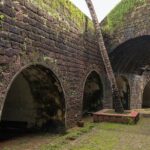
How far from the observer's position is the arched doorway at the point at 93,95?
→ 1142 cm

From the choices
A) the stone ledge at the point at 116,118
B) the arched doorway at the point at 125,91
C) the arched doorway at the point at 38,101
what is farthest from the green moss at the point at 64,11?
the arched doorway at the point at 125,91

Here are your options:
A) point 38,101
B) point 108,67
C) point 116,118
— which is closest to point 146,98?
point 108,67

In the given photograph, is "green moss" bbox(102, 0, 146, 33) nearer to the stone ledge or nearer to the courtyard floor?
the stone ledge

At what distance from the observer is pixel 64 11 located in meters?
7.87

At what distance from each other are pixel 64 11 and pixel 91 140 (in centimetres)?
375

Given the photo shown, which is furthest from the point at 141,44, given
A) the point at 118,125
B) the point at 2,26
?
the point at 2,26

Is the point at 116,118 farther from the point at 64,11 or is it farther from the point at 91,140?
the point at 64,11

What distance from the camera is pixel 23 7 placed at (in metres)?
5.74

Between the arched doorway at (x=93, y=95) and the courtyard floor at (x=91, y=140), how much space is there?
3496 mm

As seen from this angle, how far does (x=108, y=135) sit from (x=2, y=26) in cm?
380

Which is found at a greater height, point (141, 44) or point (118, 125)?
point (141, 44)

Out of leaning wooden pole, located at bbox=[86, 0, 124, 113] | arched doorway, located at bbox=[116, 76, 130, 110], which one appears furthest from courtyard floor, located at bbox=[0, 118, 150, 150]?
arched doorway, located at bbox=[116, 76, 130, 110]

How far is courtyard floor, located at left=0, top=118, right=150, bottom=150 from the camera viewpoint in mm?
5910

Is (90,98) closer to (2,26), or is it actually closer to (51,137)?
(51,137)
